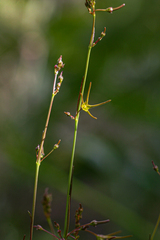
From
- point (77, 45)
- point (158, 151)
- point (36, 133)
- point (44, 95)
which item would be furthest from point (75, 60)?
point (158, 151)

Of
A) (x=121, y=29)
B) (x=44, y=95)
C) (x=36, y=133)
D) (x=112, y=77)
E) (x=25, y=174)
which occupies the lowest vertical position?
(x=25, y=174)

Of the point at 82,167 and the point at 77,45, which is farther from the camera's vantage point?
the point at 77,45

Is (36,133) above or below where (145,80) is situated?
below

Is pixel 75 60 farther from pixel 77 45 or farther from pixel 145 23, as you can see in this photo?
pixel 145 23

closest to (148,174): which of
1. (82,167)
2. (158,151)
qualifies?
(158,151)

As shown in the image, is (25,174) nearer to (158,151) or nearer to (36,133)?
(36,133)

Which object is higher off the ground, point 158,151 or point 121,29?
point 121,29
